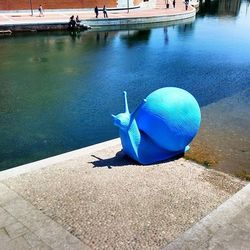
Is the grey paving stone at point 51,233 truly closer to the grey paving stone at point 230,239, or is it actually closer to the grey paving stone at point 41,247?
the grey paving stone at point 41,247

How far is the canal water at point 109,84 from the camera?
12.9m

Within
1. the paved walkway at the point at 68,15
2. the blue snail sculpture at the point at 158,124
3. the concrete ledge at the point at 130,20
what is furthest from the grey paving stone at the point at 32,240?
the concrete ledge at the point at 130,20

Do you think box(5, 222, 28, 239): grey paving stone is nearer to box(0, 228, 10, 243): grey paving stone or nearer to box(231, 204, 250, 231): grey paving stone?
box(0, 228, 10, 243): grey paving stone

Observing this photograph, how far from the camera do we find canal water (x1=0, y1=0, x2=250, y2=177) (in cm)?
1288

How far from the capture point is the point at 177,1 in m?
55.8

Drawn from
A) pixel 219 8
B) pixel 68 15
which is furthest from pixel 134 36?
pixel 219 8

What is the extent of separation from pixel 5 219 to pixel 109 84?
1357cm

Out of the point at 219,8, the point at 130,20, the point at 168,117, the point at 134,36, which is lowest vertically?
the point at 219,8

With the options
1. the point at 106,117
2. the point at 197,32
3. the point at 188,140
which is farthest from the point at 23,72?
the point at 197,32

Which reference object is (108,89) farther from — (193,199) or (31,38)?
(31,38)

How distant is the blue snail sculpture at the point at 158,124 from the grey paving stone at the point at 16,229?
3.40 m

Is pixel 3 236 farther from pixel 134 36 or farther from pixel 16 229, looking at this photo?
pixel 134 36

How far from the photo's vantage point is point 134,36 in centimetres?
3575

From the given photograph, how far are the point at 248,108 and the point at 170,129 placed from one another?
7.34 m
